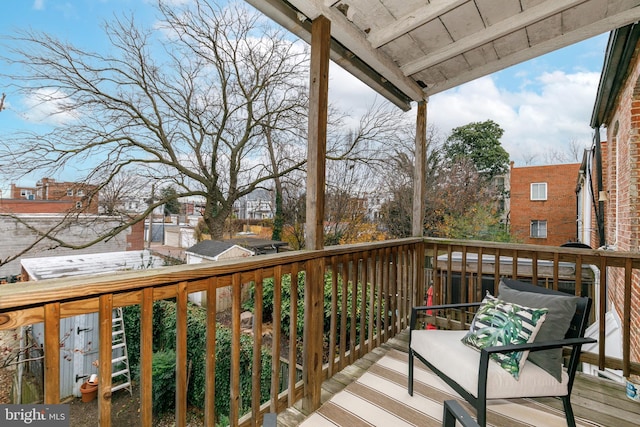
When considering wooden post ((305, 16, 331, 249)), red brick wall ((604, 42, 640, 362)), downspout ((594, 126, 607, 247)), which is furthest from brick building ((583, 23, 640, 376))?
wooden post ((305, 16, 331, 249))

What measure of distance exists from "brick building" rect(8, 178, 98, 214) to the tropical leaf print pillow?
16.2 feet

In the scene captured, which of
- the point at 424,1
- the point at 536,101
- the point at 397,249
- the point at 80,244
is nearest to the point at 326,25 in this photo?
the point at 424,1

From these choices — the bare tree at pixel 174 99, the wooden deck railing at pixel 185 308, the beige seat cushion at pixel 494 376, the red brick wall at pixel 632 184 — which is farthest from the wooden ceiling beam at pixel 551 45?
the bare tree at pixel 174 99

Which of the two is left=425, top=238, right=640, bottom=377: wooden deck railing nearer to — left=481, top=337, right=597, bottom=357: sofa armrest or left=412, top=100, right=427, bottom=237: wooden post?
left=412, top=100, right=427, bottom=237: wooden post

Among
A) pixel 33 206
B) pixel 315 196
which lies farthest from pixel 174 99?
pixel 315 196

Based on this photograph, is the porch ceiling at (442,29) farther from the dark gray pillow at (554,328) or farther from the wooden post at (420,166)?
the dark gray pillow at (554,328)

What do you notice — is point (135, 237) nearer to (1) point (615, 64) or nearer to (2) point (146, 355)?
(2) point (146, 355)

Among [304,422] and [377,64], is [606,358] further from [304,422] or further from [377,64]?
[377,64]

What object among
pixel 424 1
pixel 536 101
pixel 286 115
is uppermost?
pixel 536 101

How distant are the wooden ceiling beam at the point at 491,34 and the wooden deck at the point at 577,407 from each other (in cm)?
264

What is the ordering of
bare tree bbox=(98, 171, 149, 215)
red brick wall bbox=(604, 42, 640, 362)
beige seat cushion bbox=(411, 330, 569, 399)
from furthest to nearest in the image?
bare tree bbox=(98, 171, 149, 215), red brick wall bbox=(604, 42, 640, 362), beige seat cushion bbox=(411, 330, 569, 399)

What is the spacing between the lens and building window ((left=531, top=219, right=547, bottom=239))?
12273mm

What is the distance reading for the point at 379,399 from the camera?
191 cm

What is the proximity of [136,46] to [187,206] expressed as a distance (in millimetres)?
3607
